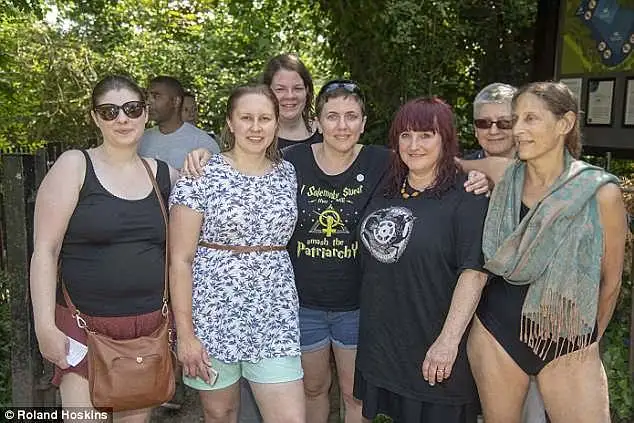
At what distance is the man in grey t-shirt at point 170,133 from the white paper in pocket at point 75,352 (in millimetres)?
1633

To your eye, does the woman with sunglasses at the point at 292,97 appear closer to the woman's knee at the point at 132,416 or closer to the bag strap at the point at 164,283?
the bag strap at the point at 164,283

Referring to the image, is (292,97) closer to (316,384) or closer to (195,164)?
(195,164)

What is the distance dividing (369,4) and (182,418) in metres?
6.42

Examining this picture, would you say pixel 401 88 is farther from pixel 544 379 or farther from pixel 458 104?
pixel 544 379

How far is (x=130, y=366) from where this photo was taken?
274 centimetres

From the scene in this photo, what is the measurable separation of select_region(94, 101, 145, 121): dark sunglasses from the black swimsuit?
1.65 metres

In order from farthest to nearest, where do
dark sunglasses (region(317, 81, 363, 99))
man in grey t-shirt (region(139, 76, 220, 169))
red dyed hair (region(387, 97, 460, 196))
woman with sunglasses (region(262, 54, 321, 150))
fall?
man in grey t-shirt (region(139, 76, 220, 169)) → woman with sunglasses (region(262, 54, 321, 150)) → dark sunglasses (region(317, 81, 363, 99)) → red dyed hair (region(387, 97, 460, 196))

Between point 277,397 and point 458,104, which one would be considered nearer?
point 277,397

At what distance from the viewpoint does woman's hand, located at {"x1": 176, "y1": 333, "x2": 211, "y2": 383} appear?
2.79 meters

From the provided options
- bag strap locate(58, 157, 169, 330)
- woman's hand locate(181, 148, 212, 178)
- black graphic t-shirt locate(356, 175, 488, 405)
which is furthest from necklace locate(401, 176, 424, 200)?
bag strap locate(58, 157, 169, 330)

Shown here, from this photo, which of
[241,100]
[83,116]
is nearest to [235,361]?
[241,100]

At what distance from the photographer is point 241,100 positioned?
2879mm

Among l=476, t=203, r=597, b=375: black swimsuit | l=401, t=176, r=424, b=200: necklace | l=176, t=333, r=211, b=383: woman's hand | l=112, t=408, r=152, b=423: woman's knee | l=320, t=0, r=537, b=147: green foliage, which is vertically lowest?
l=112, t=408, r=152, b=423: woman's knee

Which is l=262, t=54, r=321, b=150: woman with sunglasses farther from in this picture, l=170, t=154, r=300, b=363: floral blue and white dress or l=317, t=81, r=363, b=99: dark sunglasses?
l=170, t=154, r=300, b=363: floral blue and white dress
